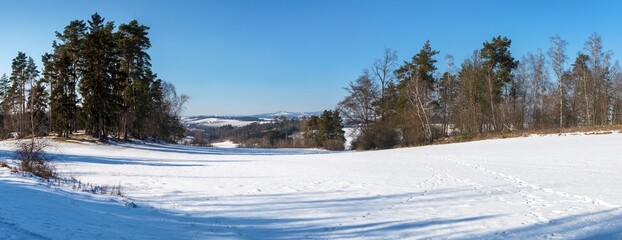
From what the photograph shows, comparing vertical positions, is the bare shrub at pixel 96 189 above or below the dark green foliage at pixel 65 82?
below

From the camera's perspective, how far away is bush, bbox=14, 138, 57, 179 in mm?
11000

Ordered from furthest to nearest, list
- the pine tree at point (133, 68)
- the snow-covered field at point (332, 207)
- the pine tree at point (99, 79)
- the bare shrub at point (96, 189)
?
1. the pine tree at point (133, 68)
2. the pine tree at point (99, 79)
3. the bare shrub at point (96, 189)
4. the snow-covered field at point (332, 207)

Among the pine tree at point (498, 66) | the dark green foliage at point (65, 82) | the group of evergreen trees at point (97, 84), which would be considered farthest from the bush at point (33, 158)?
the pine tree at point (498, 66)

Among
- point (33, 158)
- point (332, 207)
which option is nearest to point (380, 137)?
point (332, 207)

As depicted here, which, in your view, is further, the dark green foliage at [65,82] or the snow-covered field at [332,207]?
the dark green foliage at [65,82]

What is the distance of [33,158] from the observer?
468 inches

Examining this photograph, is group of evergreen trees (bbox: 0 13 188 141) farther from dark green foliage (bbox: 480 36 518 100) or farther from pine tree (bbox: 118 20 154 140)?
dark green foliage (bbox: 480 36 518 100)

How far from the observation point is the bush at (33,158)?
36.1ft

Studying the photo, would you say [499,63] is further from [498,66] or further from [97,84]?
[97,84]

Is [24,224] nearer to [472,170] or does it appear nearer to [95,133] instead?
[472,170]

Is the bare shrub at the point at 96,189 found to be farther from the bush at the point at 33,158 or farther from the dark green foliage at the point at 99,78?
the dark green foliage at the point at 99,78

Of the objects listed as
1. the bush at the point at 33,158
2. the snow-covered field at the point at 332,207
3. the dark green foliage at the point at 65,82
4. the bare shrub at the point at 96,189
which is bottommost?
the snow-covered field at the point at 332,207

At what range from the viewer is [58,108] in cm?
3353

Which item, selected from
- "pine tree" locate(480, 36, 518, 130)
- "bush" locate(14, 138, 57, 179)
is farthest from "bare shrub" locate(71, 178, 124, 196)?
"pine tree" locate(480, 36, 518, 130)
